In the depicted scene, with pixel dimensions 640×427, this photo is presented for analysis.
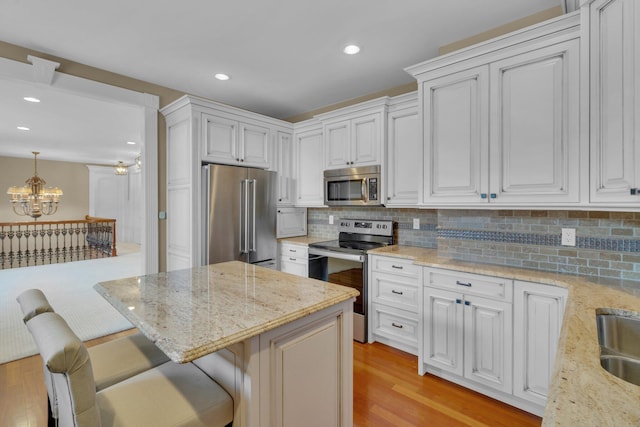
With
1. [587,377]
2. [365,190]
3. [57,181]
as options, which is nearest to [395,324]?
[365,190]

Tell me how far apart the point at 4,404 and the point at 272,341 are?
2309 mm

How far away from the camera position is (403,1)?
2.04 m

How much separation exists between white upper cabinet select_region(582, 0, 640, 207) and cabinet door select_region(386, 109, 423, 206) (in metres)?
1.38

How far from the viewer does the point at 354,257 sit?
9.94 ft

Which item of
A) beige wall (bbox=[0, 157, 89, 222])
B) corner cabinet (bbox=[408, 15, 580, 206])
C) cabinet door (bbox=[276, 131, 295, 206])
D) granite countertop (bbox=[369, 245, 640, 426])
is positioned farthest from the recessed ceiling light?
beige wall (bbox=[0, 157, 89, 222])

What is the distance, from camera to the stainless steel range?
9.86 feet

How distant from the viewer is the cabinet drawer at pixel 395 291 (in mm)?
A: 2680

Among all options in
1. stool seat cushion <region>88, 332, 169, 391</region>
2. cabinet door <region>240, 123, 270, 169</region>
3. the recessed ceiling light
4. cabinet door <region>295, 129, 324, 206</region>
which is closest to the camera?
stool seat cushion <region>88, 332, 169, 391</region>

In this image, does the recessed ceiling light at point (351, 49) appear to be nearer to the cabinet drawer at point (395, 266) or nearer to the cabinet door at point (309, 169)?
the cabinet door at point (309, 169)

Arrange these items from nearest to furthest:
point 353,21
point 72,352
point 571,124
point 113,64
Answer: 1. point 72,352
2. point 571,124
3. point 353,21
4. point 113,64

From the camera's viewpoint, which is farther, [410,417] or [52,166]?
[52,166]

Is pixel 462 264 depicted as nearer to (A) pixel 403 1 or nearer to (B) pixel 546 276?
A: (B) pixel 546 276

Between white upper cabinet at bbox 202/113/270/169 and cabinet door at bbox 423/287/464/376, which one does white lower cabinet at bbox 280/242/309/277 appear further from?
cabinet door at bbox 423/287/464/376

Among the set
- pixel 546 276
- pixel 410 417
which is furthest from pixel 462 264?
pixel 410 417
